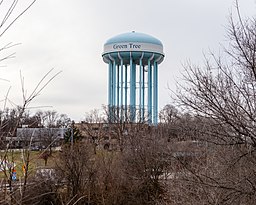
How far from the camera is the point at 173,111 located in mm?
8484

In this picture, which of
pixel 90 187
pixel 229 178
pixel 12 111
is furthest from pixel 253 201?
pixel 90 187

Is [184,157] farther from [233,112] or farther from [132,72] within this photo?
[132,72]

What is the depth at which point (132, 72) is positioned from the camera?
131 ft

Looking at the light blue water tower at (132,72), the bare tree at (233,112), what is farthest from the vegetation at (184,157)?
the light blue water tower at (132,72)

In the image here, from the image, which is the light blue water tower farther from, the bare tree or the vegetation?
the bare tree

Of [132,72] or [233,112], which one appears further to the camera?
[132,72]

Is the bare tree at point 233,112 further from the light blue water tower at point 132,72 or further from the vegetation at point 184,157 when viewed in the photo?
the light blue water tower at point 132,72

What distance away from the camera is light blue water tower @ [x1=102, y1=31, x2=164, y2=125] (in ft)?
128

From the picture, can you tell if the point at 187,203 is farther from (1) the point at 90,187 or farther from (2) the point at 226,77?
(1) the point at 90,187

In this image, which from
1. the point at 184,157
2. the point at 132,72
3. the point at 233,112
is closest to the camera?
the point at 233,112

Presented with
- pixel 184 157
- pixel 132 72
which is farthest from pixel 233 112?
pixel 132 72

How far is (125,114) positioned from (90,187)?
20.7m

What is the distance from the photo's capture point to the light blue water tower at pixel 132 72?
128ft

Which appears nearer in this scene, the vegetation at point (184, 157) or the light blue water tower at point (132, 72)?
the vegetation at point (184, 157)
